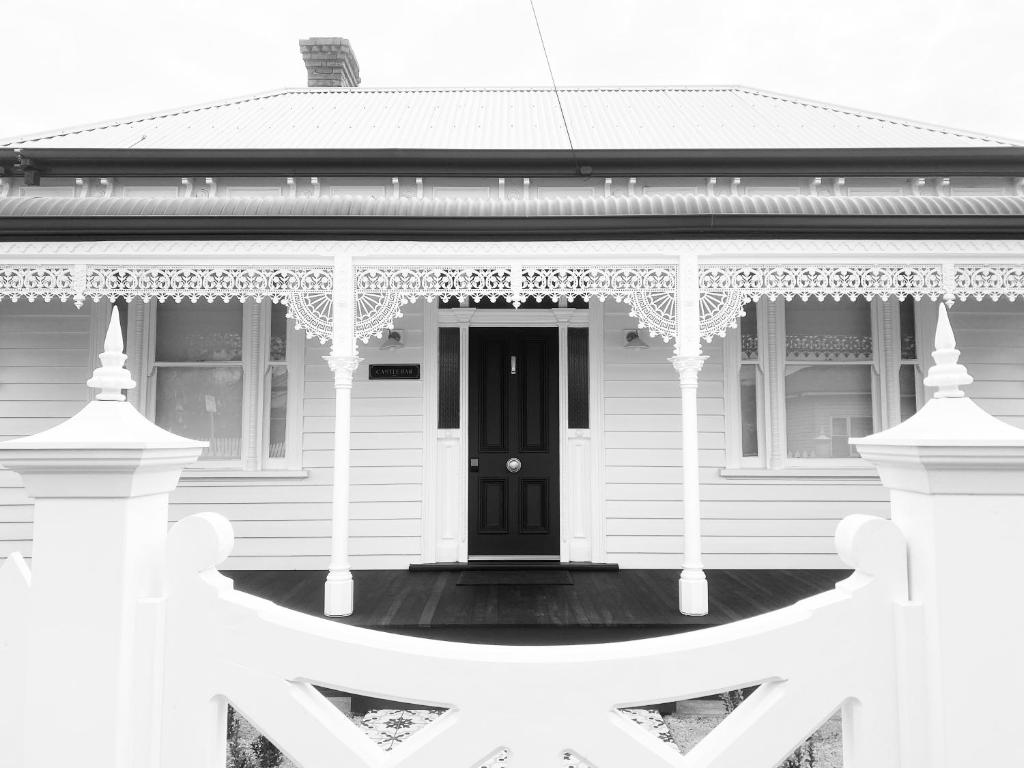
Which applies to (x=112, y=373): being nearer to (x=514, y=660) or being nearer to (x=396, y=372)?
(x=514, y=660)

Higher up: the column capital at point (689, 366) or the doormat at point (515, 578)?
the column capital at point (689, 366)

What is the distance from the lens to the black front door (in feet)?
20.7

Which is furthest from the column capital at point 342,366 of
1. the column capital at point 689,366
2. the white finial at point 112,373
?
the white finial at point 112,373

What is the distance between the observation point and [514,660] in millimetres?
1099

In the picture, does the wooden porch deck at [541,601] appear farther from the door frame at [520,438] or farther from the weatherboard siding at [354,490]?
the door frame at [520,438]

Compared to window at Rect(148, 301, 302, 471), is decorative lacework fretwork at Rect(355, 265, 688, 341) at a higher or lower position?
higher

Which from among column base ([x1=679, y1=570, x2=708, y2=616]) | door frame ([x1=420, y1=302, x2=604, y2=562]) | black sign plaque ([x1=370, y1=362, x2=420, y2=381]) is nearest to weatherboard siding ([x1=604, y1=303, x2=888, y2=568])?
door frame ([x1=420, y1=302, x2=604, y2=562])
